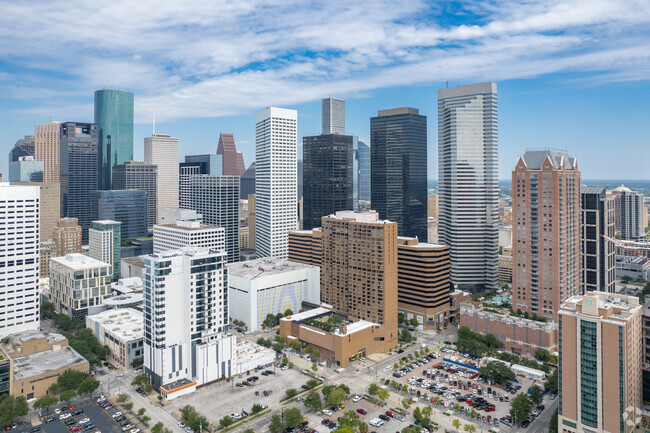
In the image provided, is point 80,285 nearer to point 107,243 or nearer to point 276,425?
point 107,243

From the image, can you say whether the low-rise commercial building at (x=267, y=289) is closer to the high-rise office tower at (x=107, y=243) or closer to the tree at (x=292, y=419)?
the tree at (x=292, y=419)

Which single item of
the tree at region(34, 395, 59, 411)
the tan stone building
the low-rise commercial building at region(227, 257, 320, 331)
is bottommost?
the tree at region(34, 395, 59, 411)

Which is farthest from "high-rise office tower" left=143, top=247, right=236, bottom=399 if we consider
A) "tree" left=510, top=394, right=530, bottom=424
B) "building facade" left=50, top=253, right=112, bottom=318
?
"tree" left=510, top=394, right=530, bottom=424

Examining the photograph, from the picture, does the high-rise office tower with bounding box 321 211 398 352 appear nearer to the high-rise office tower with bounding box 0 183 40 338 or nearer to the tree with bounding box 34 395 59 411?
the tree with bounding box 34 395 59 411

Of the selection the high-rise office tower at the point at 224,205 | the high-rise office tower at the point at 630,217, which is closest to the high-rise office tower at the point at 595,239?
the high-rise office tower at the point at 630,217

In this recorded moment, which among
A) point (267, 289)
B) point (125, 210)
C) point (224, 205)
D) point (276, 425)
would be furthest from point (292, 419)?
point (125, 210)

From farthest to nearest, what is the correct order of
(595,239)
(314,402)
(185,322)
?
(595,239)
(185,322)
(314,402)
